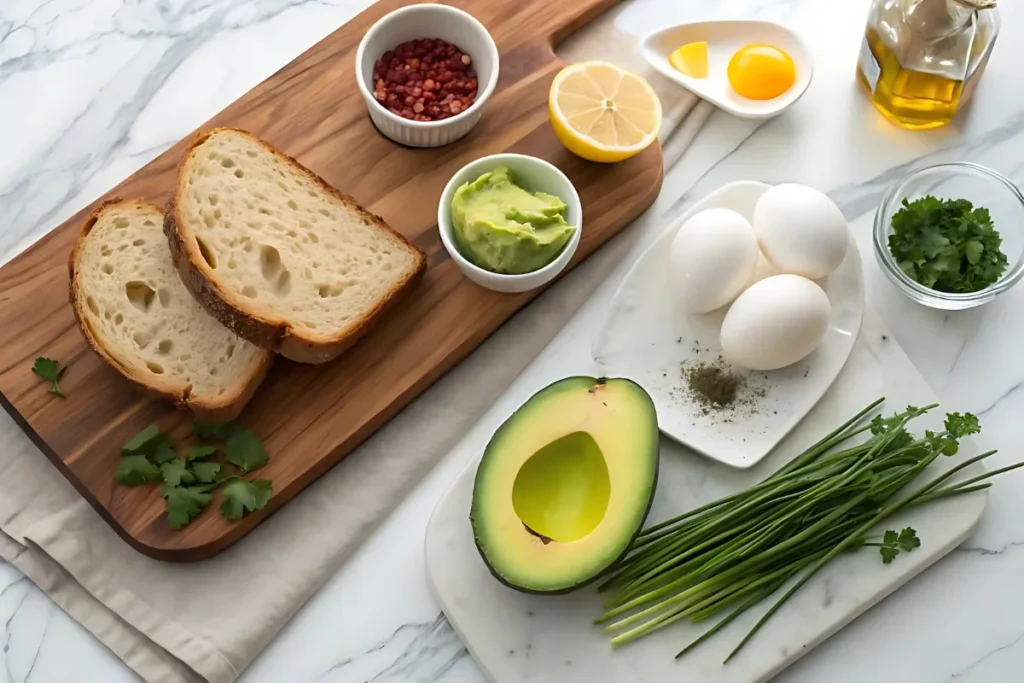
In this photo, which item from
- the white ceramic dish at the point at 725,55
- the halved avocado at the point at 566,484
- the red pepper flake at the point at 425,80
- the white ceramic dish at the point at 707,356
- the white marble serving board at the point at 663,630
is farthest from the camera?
the white ceramic dish at the point at 725,55

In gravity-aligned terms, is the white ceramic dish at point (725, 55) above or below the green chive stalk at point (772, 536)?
above

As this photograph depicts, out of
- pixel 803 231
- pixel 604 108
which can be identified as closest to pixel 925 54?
pixel 803 231

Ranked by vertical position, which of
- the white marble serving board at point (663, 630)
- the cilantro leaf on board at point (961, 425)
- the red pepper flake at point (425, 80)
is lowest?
the white marble serving board at point (663, 630)

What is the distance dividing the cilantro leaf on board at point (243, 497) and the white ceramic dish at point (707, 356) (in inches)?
23.0

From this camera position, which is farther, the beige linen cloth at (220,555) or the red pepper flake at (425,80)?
the red pepper flake at (425,80)

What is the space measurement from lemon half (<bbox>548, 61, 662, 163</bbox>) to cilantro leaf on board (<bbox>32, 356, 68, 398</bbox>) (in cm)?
92

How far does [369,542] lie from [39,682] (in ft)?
1.80

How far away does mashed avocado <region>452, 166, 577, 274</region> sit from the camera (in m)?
1.66

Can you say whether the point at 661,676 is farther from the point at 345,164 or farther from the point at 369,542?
the point at 345,164

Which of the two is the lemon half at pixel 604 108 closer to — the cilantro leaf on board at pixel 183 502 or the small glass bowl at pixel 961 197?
the small glass bowl at pixel 961 197

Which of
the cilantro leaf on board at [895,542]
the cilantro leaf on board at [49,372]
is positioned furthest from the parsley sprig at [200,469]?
the cilantro leaf on board at [895,542]

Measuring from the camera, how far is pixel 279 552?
66.6 inches

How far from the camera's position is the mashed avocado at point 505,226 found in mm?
1657

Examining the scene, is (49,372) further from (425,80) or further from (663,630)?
(663,630)
